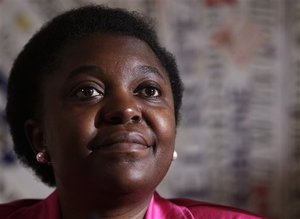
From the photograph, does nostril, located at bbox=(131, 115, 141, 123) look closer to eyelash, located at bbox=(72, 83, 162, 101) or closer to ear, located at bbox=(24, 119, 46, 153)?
eyelash, located at bbox=(72, 83, 162, 101)

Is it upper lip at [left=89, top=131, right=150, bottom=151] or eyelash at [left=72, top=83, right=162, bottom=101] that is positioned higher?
eyelash at [left=72, top=83, right=162, bottom=101]

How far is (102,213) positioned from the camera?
74 centimetres

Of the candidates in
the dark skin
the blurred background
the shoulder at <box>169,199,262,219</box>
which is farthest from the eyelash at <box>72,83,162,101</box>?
the blurred background

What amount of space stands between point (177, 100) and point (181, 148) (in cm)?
51

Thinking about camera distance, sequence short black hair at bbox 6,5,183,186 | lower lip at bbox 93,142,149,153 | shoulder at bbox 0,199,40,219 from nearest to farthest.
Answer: lower lip at bbox 93,142,149,153 → short black hair at bbox 6,5,183,186 → shoulder at bbox 0,199,40,219

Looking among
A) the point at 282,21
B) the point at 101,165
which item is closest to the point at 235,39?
the point at 282,21

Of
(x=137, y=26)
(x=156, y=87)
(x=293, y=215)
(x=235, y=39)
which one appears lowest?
(x=293, y=215)

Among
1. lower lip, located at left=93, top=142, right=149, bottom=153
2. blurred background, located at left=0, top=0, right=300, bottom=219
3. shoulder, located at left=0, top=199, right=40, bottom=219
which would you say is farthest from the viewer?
blurred background, located at left=0, top=0, right=300, bottom=219

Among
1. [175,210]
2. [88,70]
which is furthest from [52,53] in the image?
[175,210]

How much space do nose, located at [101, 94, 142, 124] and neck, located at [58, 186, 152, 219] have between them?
0.10 meters

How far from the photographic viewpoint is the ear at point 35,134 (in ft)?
2.65

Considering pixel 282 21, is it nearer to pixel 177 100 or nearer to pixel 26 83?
pixel 177 100

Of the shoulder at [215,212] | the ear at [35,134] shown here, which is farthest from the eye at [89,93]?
the shoulder at [215,212]

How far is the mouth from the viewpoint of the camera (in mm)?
667
